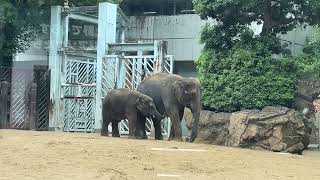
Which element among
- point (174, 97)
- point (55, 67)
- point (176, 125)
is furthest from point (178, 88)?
point (55, 67)

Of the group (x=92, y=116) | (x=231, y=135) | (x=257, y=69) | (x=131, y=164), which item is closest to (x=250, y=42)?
(x=257, y=69)

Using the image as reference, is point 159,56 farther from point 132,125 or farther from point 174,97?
point 132,125

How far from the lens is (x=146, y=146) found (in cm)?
1170

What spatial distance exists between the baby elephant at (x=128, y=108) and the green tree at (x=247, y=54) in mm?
1971

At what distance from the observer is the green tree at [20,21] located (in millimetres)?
19859

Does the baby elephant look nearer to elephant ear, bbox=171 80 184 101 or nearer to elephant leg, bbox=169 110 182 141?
elephant leg, bbox=169 110 182 141

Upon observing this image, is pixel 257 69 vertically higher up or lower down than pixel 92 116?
higher up

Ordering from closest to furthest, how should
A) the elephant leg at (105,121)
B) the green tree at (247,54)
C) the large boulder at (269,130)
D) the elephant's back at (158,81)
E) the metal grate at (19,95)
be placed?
the large boulder at (269,130) → the elephant's back at (158,81) → the green tree at (247,54) → the elephant leg at (105,121) → the metal grate at (19,95)

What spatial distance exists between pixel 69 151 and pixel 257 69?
6772mm

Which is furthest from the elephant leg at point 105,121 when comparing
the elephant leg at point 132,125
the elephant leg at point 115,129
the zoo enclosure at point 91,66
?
the zoo enclosure at point 91,66

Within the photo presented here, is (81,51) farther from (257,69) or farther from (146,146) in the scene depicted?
(146,146)

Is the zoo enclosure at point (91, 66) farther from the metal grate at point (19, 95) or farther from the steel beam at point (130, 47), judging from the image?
the metal grate at point (19, 95)

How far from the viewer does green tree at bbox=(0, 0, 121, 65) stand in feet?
65.2

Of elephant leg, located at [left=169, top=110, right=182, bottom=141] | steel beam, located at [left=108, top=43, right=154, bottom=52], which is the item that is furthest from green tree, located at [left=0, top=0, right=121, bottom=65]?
elephant leg, located at [left=169, top=110, right=182, bottom=141]
